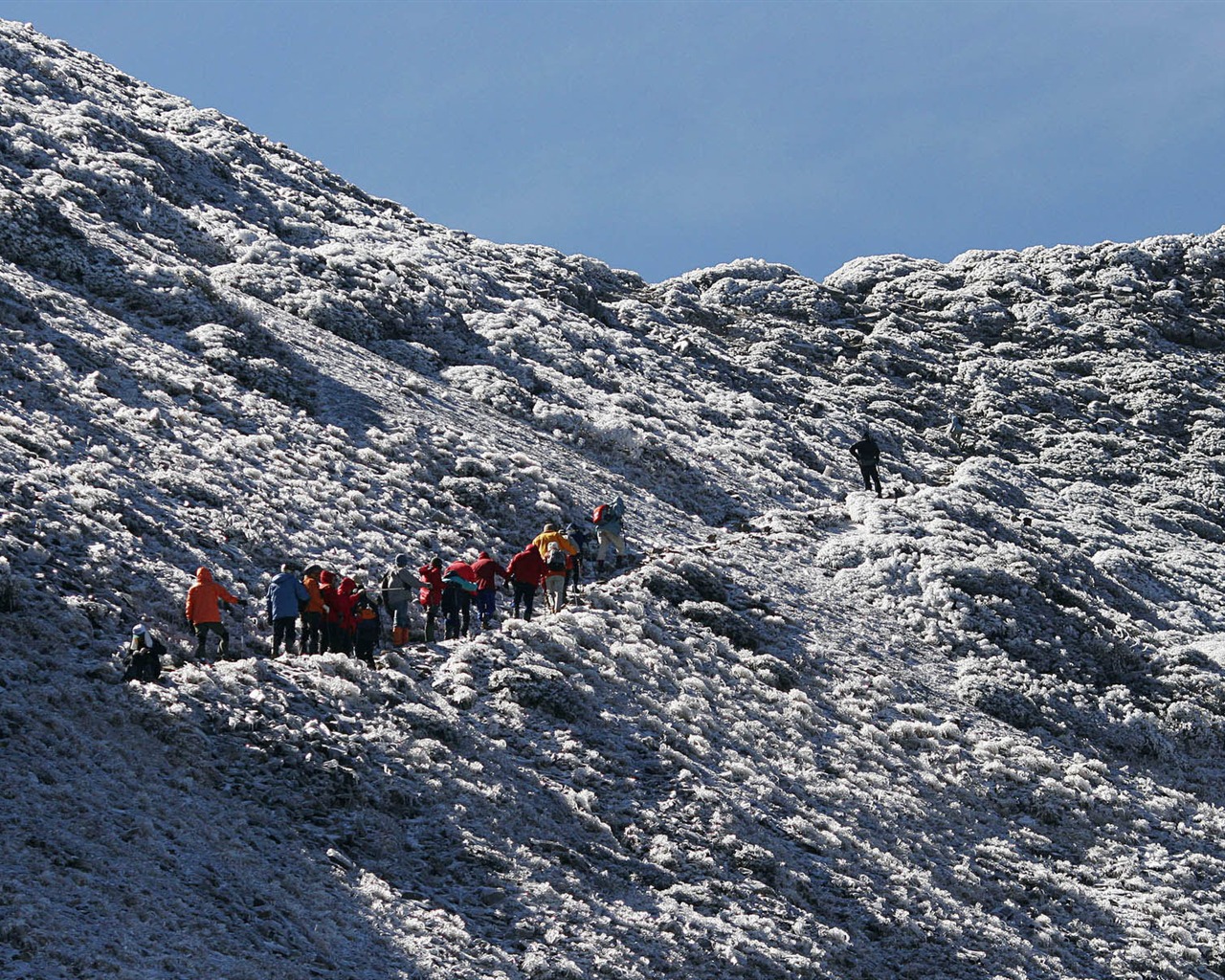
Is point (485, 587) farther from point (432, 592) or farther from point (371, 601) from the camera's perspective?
point (371, 601)

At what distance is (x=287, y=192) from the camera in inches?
2061

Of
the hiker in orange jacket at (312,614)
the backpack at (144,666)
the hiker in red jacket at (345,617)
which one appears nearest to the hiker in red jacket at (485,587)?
the hiker in red jacket at (345,617)

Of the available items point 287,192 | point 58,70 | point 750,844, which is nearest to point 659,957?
point 750,844

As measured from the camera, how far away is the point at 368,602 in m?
19.8

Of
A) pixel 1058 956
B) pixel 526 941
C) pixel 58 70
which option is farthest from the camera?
pixel 58 70

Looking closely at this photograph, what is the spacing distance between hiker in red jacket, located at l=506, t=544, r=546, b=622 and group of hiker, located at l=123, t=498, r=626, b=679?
2cm

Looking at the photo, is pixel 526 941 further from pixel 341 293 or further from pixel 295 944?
pixel 341 293

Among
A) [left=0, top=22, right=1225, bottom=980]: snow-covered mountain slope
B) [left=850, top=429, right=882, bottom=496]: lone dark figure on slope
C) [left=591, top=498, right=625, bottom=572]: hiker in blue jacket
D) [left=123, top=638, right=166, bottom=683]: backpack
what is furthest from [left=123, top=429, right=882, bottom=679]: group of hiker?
[left=850, top=429, right=882, bottom=496]: lone dark figure on slope

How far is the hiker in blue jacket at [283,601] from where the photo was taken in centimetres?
1881

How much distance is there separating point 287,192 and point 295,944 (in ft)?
148

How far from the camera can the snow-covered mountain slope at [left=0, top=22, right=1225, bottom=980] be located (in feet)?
48.0

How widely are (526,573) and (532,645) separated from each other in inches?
62.6

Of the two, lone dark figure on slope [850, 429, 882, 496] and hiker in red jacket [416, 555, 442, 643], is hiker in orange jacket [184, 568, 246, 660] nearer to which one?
hiker in red jacket [416, 555, 442, 643]

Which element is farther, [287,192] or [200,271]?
[287,192]
